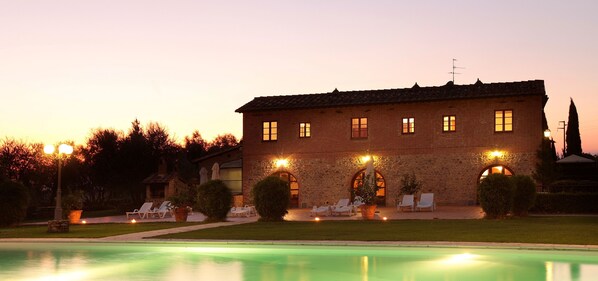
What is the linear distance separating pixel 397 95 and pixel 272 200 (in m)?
12.3

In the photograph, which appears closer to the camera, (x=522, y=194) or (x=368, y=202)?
(x=522, y=194)

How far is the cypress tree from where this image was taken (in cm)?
4412

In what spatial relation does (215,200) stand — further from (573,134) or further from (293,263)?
(573,134)

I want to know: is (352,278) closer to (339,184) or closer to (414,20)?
(414,20)

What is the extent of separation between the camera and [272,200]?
23062 millimetres

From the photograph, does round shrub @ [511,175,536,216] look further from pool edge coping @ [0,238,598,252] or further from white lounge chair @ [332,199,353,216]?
pool edge coping @ [0,238,598,252]

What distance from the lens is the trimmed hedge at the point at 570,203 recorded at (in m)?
25.2

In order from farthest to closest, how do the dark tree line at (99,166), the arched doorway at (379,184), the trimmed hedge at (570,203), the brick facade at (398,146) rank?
the dark tree line at (99,166), the arched doorway at (379,184), the brick facade at (398,146), the trimmed hedge at (570,203)

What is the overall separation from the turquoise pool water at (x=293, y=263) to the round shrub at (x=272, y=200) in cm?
775

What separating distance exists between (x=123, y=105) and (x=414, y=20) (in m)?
25.1

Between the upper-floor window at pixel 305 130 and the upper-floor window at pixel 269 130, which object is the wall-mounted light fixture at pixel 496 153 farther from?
the upper-floor window at pixel 269 130

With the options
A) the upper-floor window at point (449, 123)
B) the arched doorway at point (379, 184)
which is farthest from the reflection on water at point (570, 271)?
the arched doorway at point (379, 184)

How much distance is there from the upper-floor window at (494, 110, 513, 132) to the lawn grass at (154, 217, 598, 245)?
11105mm

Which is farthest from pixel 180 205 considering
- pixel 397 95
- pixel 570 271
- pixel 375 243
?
pixel 570 271
